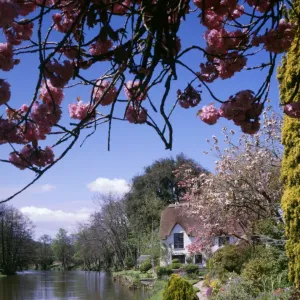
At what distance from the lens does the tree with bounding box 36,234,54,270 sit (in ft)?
267

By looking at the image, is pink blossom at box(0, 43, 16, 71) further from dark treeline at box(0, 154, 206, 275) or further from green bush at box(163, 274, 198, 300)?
dark treeline at box(0, 154, 206, 275)

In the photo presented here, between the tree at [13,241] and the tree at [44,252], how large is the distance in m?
18.1

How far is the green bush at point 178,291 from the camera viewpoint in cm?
1054

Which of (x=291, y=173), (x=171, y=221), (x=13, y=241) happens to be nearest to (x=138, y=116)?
(x=291, y=173)

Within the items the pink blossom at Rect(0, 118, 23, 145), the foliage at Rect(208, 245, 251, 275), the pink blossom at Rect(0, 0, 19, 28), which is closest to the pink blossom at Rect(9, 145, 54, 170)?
the pink blossom at Rect(0, 118, 23, 145)

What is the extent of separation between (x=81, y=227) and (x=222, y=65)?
2067 inches

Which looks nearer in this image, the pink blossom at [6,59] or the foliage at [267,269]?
the pink blossom at [6,59]

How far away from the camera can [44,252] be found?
273 ft

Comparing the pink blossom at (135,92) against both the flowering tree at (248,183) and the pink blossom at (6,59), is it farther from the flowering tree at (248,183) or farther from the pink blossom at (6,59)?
the flowering tree at (248,183)

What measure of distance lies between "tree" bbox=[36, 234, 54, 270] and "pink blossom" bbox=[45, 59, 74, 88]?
81.2 m

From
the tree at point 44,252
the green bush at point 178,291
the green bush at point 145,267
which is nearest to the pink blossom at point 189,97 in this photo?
the green bush at point 178,291

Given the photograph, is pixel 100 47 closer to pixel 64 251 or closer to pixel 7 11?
pixel 7 11

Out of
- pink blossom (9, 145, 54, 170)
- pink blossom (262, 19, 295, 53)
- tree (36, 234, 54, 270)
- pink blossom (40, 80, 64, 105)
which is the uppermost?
pink blossom (262, 19, 295, 53)

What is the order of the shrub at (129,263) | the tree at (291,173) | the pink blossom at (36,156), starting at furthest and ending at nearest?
the shrub at (129,263)
the tree at (291,173)
the pink blossom at (36,156)
